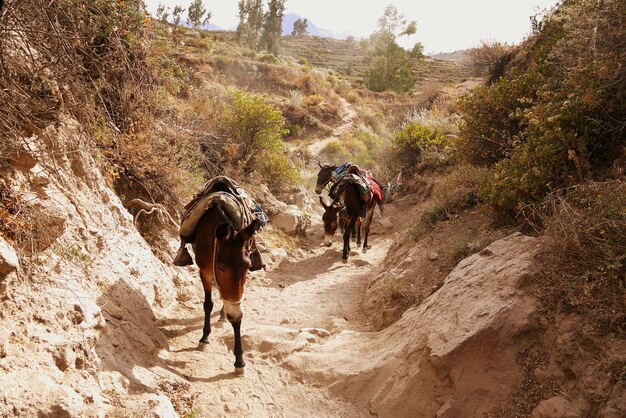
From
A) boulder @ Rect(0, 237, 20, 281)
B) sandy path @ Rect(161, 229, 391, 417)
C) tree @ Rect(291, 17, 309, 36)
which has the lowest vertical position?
sandy path @ Rect(161, 229, 391, 417)

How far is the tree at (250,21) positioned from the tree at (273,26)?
1385mm

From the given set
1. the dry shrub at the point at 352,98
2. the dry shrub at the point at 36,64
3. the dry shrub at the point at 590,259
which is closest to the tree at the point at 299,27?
the dry shrub at the point at 352,98

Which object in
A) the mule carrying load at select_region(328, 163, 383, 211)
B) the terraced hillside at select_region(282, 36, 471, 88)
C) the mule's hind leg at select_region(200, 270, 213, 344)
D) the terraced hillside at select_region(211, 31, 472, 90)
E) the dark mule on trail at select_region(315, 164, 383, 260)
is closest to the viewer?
the mule's hind leg at select_region(200, 270, 213, 344)

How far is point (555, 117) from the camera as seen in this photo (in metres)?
5.17

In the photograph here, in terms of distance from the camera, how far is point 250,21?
53469 millimetres

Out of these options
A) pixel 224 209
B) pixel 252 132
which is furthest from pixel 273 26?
pixel 224 209

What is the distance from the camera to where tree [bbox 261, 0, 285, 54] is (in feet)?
165

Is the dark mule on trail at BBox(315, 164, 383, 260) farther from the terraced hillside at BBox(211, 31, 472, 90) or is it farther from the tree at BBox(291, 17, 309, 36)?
the tree at BBox(291, 17, 309, 36)

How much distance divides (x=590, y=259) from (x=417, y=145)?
1191 centimetres

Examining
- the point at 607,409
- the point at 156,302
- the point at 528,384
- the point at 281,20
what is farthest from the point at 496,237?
the point at 281,20

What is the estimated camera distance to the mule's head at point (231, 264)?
4.50 meters

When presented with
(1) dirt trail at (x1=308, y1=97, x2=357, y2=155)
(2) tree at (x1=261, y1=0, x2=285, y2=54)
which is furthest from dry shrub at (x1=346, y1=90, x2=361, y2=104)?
(2) tree at (x1=261, y1=0, x2=285, y2=54)

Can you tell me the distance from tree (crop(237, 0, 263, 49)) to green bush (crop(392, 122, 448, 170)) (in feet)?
134

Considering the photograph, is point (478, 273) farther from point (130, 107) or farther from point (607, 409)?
point (130, 107)
